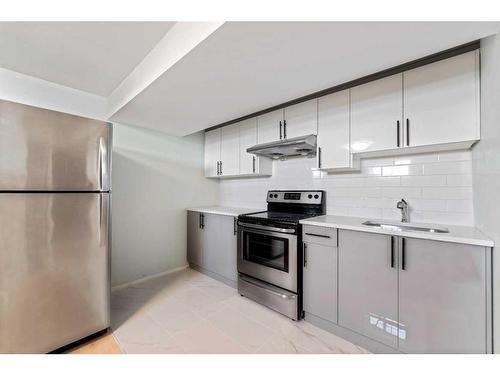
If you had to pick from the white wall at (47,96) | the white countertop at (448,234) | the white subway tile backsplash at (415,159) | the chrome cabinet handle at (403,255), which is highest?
the white wall at (47,96)

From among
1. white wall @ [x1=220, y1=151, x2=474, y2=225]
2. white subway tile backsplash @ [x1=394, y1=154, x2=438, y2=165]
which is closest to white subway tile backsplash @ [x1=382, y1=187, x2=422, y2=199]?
white wall @ [x1=220, y1=151, x2=474, y2=225]

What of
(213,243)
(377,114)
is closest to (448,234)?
(377,114)

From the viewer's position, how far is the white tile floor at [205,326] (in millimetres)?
1656

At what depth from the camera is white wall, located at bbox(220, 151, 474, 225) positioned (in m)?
1.71

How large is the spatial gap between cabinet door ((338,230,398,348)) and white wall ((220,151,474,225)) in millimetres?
586

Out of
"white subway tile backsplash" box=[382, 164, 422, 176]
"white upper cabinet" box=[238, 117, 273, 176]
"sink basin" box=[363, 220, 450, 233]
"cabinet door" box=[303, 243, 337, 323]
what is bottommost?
"cabinet door" box=[303, 243, 337, 323]

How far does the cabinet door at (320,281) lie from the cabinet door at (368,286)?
6cm

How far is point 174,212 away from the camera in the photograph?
3.23 metres

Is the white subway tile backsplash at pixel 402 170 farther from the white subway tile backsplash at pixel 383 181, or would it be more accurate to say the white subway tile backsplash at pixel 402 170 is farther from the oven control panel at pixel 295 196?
the oven control panel at pixel 295 196

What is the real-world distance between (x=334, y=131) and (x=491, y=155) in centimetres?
110

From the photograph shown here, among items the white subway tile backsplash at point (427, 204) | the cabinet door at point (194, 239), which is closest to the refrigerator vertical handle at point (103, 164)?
the cabinet door at point (194, 239)

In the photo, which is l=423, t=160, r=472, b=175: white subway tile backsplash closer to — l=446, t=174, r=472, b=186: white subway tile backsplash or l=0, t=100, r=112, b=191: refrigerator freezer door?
l=446, t=174, r=472, b=186: white subway tile backsplash
